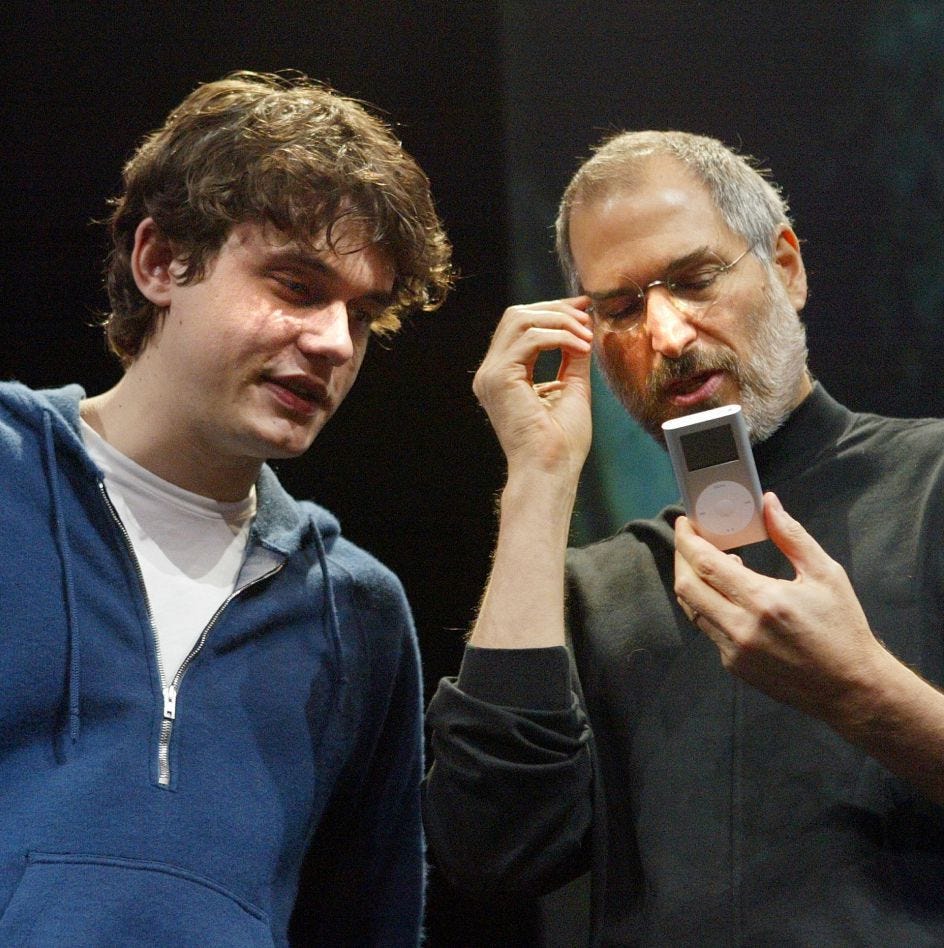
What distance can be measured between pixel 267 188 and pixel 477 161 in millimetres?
626

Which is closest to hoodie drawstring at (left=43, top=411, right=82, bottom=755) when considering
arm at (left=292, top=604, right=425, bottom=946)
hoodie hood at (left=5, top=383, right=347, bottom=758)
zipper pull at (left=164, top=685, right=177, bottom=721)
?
hoodie hood at (left=5, top=383, right=347, bottom=758)

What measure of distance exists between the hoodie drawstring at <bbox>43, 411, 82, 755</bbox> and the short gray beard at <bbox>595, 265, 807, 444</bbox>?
777 mm

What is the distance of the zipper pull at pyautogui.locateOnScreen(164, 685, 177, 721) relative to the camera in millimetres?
1446

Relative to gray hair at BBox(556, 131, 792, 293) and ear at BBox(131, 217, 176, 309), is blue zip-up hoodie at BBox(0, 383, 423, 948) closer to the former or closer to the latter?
ear at BBox(131, 217, 176, 309)

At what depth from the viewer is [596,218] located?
1.68 metres

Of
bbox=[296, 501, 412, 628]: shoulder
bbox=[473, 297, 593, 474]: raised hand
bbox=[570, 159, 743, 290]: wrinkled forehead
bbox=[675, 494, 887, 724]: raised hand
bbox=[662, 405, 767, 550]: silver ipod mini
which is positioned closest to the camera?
bbox=[675, 494, 887, 724]: raised hand

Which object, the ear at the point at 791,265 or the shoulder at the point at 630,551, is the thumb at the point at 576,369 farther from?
the ear at the point at 791,265

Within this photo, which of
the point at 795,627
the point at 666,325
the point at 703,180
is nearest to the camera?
the point at 795,627

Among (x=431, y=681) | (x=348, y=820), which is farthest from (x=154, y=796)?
(x=431, y=681)

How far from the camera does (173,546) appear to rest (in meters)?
1.59

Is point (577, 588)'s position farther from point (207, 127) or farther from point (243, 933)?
point (207, 127)

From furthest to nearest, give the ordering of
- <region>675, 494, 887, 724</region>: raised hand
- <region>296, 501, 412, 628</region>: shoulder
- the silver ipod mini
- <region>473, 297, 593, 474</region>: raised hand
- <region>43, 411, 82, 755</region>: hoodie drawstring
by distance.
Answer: <region>296, 501, 412, 628</region>: shoulder
<region>473, 297, 593, 474</region>: raised hand
<region>43, 411, 82, 755</region>: hoodie drawstring
the silver ipod mini
<region>675, 494, 887, 724</region>: raised hand

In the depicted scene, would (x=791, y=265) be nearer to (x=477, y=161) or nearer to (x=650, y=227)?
(x=650, y=227)

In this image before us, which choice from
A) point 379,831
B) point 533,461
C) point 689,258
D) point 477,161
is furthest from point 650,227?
point 379,831
